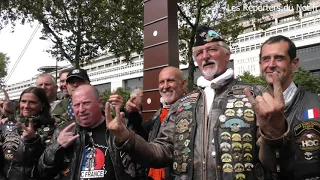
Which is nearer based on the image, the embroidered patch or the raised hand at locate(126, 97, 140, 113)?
the embroidered patch

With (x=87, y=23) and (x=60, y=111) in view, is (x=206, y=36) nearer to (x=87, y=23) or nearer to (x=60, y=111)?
(x=60, y=111)

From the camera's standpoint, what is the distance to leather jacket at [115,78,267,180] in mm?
2201

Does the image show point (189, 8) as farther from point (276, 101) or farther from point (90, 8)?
point (276, 101)

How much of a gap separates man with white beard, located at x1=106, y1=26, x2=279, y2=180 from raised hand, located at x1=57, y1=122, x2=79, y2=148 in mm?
633

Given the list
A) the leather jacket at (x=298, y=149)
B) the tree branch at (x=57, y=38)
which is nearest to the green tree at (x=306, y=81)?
the tree branch at (x=57, y=38)

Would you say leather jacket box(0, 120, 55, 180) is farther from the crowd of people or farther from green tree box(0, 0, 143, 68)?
green tree box(0, 0, 143, 68)

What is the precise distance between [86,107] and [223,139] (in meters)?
1.30

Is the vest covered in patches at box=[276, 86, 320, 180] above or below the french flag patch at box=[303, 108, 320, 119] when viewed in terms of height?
below

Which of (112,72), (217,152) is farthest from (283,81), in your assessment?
(112,72)

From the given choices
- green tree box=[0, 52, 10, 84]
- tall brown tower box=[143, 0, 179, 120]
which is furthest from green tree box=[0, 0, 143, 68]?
green tree box=[0, 52, 10, 84]

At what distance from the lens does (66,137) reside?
282 centimetres

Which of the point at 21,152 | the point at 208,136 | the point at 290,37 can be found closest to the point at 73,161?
the point at 21,152

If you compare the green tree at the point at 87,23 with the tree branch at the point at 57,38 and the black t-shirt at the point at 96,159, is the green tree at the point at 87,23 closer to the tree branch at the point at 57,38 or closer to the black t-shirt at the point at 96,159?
the tree branch at the point at 57,38

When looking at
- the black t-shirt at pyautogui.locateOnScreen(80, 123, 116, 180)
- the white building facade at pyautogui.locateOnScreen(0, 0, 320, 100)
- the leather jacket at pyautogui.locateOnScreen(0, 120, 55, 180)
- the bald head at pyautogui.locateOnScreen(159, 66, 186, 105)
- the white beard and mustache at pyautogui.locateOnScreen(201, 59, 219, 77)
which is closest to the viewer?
the white beard and mustache at pyautogui.locateOnScreen(201, 59, 219, 77)
